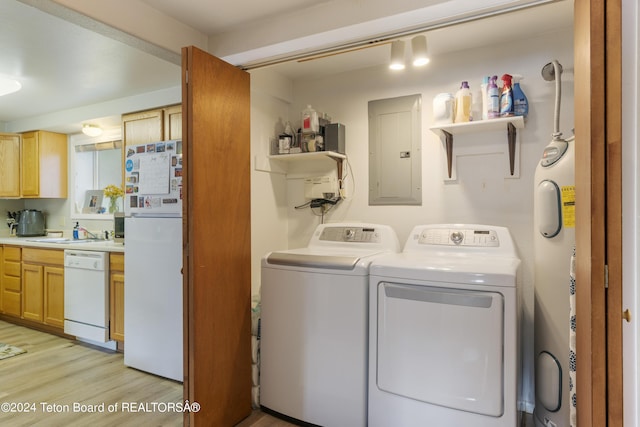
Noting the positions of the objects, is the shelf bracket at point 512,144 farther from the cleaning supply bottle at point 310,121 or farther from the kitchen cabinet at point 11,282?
the kitchen cabinet at point 11,282

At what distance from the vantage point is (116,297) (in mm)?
3135

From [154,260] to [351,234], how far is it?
4.81 ft

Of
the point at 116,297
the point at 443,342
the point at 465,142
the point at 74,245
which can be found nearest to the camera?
the point at 443,342

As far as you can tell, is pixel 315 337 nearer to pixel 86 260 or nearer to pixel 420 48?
pixel 420 48

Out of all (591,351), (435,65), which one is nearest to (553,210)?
(591,351)

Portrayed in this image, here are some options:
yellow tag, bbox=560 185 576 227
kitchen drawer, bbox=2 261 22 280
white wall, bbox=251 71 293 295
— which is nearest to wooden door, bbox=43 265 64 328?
kitchen drawer, bbox=2 261 22 280

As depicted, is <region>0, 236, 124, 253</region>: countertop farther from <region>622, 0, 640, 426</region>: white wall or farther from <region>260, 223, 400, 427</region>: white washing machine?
<region>622, 0, 640, 426</region>: white wall

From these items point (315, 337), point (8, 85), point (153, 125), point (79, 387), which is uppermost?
point (8, 85)

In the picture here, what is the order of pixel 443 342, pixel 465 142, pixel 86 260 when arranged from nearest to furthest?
pixel 443 342
pixel 465 142
pixel 86 260

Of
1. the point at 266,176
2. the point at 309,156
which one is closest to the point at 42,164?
the point at 266,176

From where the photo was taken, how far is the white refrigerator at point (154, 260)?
266 centimetres

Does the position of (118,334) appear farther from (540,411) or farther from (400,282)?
(540,411)

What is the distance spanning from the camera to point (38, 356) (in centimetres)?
316

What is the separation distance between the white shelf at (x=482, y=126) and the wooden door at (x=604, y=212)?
1068 mm
